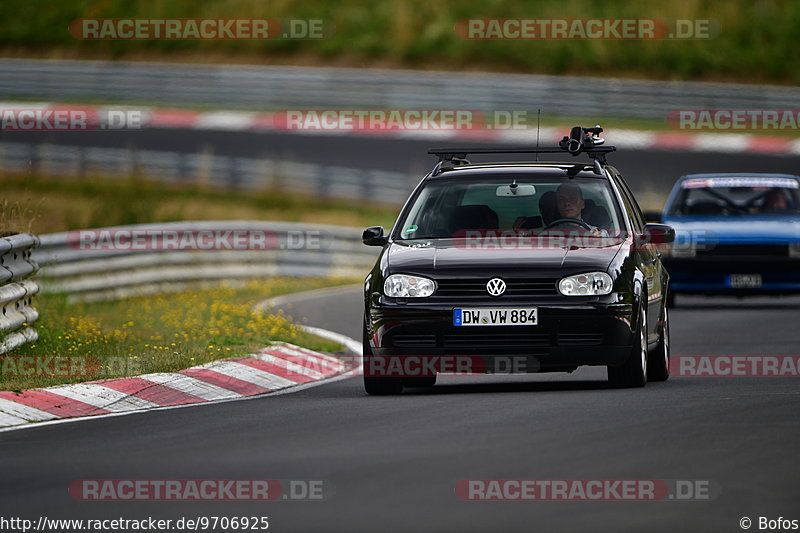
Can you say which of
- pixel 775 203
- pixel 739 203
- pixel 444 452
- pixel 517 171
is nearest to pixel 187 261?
pixel 739 203

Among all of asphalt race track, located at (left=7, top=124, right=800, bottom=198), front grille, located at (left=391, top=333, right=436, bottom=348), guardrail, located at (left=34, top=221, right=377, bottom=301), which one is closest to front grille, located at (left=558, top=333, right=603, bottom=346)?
front grille, located at (left=391, top=333, right=436, bottom=348)

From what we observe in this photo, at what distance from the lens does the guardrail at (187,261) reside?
71.3ft

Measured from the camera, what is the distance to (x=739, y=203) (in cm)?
2172

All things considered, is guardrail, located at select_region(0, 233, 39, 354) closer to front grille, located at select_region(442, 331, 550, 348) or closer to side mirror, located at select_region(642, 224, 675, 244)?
front grille, located at select_region(442, 331, 550, 348)

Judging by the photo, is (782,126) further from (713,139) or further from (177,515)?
(177,515)

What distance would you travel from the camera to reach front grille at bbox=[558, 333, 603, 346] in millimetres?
12055

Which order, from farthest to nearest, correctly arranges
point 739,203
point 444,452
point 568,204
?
1. point 739,203
2. point 568,204
3. point 444,452

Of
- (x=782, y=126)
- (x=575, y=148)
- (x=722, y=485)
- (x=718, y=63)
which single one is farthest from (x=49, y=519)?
(x=718, y=63)

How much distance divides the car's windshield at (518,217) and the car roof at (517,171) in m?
0.05

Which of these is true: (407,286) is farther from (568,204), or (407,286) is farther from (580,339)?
(568,204)

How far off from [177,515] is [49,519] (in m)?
0.53

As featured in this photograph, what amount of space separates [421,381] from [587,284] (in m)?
1.74

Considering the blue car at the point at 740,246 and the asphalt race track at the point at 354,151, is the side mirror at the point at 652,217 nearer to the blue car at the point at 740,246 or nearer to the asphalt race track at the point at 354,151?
the blue car at the point at 740,246

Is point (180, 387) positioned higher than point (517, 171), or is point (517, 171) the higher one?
point (517, 171)
